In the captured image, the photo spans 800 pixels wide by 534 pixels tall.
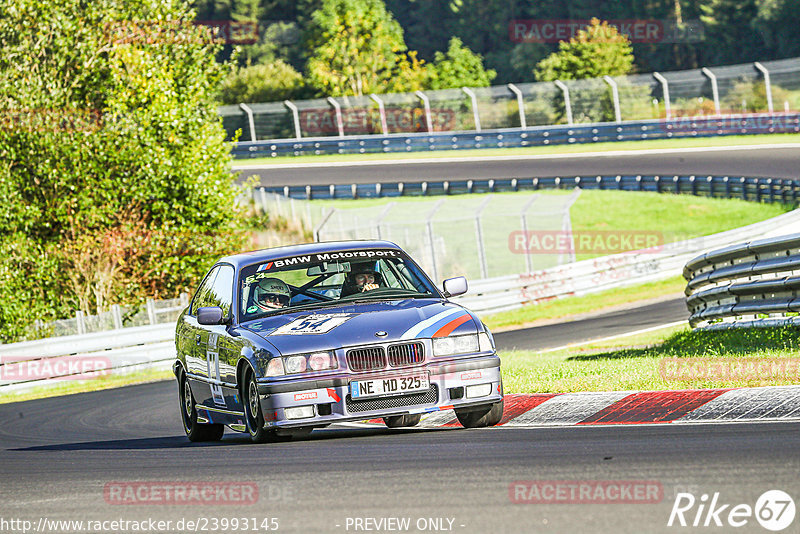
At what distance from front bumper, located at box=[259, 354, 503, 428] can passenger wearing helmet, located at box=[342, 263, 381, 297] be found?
1377 mm

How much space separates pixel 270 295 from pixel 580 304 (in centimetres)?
1767

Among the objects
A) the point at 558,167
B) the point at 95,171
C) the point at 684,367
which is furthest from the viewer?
the point at 558,167

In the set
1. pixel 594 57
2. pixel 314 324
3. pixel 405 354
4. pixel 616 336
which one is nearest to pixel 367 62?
pixel 594 57

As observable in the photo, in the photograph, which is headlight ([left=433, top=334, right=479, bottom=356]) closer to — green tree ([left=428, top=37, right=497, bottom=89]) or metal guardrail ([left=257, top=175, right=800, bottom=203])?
metal guardrail ([left=257, top=175, right=800, bottom=203])

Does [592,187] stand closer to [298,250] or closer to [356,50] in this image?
[298,250]

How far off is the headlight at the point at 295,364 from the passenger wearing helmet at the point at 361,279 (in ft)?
4.30

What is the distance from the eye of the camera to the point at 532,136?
49.9 m

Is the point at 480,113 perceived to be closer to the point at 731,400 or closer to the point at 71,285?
the point at 71,285

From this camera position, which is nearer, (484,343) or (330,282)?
(484,343)

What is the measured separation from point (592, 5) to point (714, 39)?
14.3 m

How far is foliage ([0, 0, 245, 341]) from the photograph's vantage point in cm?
2778

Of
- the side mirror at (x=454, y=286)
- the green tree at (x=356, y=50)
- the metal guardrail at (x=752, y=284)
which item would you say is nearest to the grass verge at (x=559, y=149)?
the green tree at (x=356, y=50)

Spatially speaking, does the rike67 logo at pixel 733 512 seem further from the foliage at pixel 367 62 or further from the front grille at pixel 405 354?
the foliage at pixel 367 62

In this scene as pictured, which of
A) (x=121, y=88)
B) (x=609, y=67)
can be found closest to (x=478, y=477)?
(x=121, y=88)
